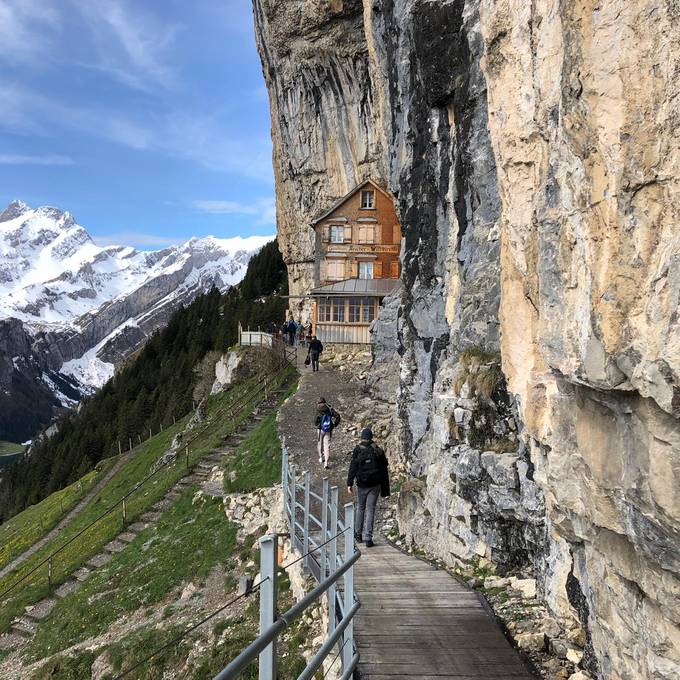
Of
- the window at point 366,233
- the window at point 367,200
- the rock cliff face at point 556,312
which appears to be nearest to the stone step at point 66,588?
the rock cliff face at point 556,312

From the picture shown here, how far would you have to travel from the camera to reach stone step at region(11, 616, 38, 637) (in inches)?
663

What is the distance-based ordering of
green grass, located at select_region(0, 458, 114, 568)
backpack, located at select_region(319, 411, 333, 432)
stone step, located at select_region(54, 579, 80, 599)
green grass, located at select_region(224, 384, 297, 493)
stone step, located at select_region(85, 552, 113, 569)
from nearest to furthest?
backpack, located at select_region(319, 411, 333, 432), stone step, located at select_region(54, 579, 80, 599), green grass, located at select_region(224, 384, 297, 493), stone step, located at select_region(85, 552, 113, 569), green grass, located at select_region(0, 458, 114, 568)

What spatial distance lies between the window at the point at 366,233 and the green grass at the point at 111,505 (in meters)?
13.2

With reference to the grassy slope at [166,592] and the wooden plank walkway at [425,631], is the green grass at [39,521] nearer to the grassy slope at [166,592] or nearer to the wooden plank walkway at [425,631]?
the grassy slope at [166,592]

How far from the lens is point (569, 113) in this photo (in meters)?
4.91

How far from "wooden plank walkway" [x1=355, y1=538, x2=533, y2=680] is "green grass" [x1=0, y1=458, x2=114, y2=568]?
27.7 meters

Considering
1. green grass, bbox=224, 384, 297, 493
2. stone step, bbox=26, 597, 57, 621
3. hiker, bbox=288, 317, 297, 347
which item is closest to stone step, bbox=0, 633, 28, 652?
stone step, bbox=26, 597, 57, 621

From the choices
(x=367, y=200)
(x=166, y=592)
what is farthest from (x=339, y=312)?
(x=166, y=592)

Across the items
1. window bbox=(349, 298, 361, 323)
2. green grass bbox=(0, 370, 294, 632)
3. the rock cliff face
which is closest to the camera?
the rock cliff face

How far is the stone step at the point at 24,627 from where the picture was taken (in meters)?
16.9

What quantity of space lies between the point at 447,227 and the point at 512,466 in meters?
8.57

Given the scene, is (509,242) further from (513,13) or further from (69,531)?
(69,531)

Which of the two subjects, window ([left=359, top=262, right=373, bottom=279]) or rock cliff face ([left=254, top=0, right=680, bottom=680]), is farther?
window ([left=359, top=262, right=373, bottom=279])

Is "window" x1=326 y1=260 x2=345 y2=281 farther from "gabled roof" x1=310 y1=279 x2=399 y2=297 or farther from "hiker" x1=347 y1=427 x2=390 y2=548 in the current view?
"hiker" x1=347 y1=427 x2=390 y2=548
